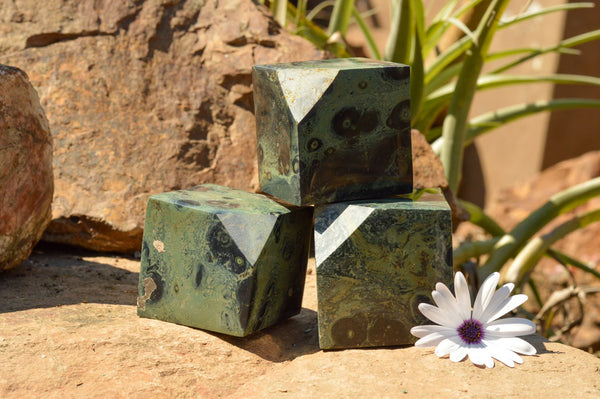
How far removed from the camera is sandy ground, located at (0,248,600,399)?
121cm

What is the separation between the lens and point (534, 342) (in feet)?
4.75

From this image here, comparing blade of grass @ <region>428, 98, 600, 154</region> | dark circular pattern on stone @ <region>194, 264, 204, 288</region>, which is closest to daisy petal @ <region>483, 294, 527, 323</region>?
dark circular pattern on stone @ <region>194, 264, 204, 288</region>

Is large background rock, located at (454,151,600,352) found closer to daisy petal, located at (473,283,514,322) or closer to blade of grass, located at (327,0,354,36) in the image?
blade of grass, located at (327,0,354,36)

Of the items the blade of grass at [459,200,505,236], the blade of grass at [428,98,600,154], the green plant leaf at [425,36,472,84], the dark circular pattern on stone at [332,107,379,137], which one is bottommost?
the blade of grass at [459,200,505,236]

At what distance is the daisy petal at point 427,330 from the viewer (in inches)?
53.9

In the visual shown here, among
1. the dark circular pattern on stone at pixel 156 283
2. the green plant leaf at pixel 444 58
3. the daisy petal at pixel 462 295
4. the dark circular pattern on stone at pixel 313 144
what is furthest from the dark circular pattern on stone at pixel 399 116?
the green plant leaf at pixel 444 58

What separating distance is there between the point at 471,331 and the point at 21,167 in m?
0.99

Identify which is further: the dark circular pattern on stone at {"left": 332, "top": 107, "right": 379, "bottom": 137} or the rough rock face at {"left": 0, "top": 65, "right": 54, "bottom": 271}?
the rough rock face at {"left": 0, "top": 65, "right": 54, "bottom": 271}

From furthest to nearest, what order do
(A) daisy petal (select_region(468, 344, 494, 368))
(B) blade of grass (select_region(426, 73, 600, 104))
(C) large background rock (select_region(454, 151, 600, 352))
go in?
1. (C) large background rock (select_region(454, 151, 600, 352))
2. (B) blade of grass (select_region(426, 73, 600, 104))
3. (A) daisy petal (select_region(468, 344, 494, 368))

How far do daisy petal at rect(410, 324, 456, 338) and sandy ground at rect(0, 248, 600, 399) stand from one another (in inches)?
1.4

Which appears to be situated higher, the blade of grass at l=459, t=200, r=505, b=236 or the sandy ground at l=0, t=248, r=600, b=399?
the blade of grass at l=459, t=200, r=505, b=236

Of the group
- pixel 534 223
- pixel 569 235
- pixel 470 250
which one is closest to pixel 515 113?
pixel 534 223

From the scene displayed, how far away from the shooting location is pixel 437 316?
139 cm

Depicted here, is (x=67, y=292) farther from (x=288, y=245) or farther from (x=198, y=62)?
(x=198, y=62)
